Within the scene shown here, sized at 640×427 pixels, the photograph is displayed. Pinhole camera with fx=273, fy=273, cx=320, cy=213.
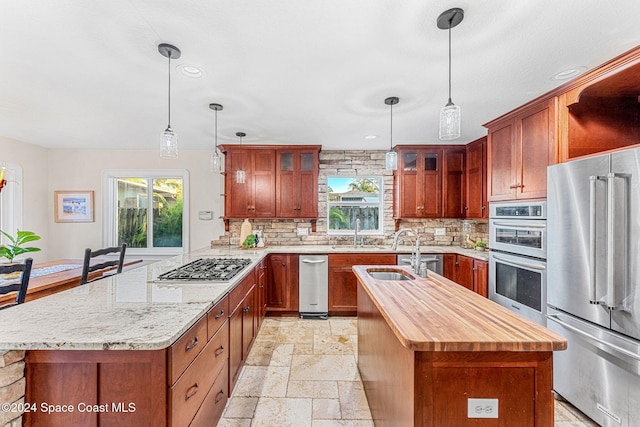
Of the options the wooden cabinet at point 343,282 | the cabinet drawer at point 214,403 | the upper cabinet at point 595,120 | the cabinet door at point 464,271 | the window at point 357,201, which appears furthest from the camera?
the window at point 357,201

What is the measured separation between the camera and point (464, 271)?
3488 mm

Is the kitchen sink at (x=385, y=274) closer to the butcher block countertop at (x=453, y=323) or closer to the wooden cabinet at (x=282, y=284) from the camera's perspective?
the butcher block countertop at (x=453, y=323)

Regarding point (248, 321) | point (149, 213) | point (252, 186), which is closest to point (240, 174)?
point (252, 186)

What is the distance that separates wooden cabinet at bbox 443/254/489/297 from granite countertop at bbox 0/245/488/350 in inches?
108

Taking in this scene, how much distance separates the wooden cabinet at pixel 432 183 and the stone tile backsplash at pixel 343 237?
0.32 meters

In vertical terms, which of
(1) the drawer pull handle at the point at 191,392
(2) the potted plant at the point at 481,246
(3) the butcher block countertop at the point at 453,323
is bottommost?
(1) the drawer pull handle at the point at 191,392

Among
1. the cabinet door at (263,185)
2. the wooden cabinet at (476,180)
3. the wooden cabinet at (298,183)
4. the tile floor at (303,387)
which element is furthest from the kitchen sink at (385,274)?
the cabinet door at (263,185)

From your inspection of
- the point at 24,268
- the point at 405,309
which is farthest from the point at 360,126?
the point at 24,268

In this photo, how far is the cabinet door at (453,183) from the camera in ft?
13.0

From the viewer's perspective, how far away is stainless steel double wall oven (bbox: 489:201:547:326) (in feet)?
7.39

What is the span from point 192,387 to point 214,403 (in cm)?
47

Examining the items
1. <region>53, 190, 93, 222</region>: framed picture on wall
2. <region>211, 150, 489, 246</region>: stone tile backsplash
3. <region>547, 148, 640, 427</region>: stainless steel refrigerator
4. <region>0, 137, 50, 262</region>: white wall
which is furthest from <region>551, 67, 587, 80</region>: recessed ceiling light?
<region>0, 137, 50, 262</region>: white wall

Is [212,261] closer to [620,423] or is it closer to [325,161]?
[325,161]

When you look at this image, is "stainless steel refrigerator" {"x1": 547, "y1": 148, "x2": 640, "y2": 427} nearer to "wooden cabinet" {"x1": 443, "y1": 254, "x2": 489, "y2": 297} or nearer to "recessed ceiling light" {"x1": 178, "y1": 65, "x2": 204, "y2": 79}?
"wooden cabinet" {"x1": 443, "y1": 254, "x2": 489, "y2": 297}
